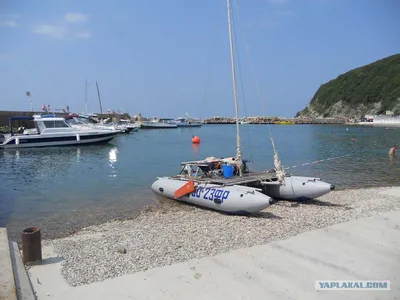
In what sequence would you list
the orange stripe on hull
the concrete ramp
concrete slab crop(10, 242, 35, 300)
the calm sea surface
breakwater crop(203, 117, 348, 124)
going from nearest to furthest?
the concrete ramp, concrete slab crop(10, 242, 35, 300), the orange stripe on hull, the calm sea surface, breakwater crop(203, 117, 348, 124)

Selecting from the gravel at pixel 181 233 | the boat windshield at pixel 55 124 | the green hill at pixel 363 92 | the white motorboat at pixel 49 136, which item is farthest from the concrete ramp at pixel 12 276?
the green hill at pixel 363 92

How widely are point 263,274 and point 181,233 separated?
3.39 m

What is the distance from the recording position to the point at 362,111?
5310 inches

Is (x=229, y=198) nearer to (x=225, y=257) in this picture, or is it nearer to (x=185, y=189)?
(x=185, y=189)

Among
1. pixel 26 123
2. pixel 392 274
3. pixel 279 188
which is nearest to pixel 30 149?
pixel 26 123

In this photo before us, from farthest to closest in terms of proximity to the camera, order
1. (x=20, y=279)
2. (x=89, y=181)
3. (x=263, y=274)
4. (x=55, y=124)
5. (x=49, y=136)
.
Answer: (x=55, y=124) < (x=49, y=136) < (x=89, y=181) < (x=263, y=274) < (x=20, y=279)

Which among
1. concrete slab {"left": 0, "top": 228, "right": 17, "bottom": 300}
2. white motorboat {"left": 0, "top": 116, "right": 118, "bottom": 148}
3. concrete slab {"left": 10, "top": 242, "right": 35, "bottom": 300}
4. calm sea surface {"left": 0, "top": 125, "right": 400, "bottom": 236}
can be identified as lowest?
calm sea surface {"left": 0, "top": 125, "right": 400, "bottom": 236}

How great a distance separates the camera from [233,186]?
12852mm

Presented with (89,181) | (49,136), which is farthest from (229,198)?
(49,136)

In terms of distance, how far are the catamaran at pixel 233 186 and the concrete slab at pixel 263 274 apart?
3274 millimetres

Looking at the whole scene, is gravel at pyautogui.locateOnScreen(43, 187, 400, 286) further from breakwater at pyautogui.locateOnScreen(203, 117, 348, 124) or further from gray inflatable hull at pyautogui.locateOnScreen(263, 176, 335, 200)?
breakwater at pyautogui.locateOnScreen(203, 117, 348, 124)

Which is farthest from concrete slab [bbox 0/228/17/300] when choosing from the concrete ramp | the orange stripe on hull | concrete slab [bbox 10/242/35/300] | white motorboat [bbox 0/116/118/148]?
white motorboat [bbox 0/116/118/148]

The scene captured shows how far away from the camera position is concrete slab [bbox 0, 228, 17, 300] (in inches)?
221

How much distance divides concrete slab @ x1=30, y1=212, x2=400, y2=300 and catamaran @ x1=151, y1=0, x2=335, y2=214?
327 cm
